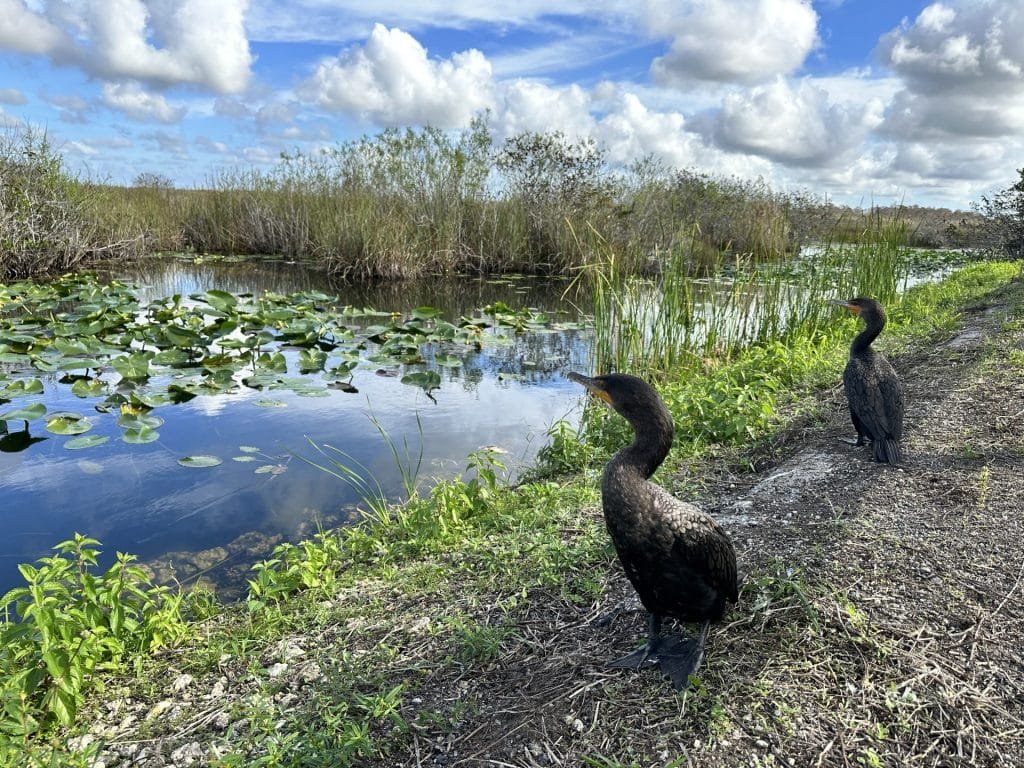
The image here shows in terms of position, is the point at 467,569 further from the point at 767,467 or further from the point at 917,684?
the point at 767,467

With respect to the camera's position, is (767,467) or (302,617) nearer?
(302,617)

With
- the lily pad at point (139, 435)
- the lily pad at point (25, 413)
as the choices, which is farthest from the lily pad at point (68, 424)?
the lily pad at point (139, 435)

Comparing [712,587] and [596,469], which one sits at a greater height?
[712,587]

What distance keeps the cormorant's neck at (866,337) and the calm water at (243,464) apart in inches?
97.0

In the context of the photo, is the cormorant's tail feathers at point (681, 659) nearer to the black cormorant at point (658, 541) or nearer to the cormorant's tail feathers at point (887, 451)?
the black cormorant at point (658, 541)

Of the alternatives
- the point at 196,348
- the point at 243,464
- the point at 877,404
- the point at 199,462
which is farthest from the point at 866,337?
the point at 196,348

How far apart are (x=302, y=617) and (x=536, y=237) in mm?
14117

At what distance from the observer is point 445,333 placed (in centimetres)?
820

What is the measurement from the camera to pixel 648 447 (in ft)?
6.51

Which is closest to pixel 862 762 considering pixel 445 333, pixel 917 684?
pixel 917 684

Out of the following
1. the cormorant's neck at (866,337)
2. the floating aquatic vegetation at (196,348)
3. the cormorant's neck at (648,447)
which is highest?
the cormorant's neck at (866,337)

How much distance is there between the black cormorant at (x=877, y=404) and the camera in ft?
11.6

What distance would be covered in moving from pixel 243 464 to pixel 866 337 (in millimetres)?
4554

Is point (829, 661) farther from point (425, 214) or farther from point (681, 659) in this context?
point (425, 214)
